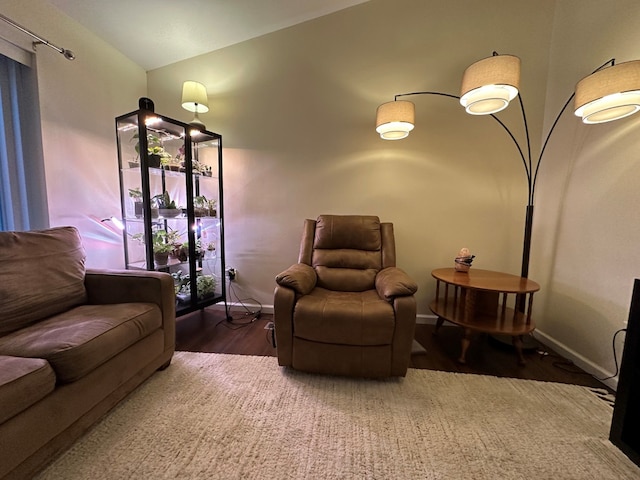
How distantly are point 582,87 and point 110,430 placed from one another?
309cm

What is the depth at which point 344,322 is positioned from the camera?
149 centimetres

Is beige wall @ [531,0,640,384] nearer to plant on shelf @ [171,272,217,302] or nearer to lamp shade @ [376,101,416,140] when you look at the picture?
lamp shade @ [376,101,416,140]

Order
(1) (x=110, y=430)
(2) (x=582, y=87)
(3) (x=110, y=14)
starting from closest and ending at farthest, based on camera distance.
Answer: (1) (x=110, y=430), (2) (x=582, y=87), (3) (x=110, y=14)

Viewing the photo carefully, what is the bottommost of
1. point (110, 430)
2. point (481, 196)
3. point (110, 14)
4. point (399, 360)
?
point (110, 430)

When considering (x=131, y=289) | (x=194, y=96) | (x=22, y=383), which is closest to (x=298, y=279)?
(x=131, y=289)

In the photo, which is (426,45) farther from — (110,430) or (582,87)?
(110,430)

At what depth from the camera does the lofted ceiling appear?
74.9 inches

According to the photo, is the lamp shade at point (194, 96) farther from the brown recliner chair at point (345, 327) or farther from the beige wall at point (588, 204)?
the beige wall at point (588, 204)

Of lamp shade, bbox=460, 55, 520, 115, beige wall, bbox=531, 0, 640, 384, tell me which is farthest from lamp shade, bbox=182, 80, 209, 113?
beige wall, bbox=531, 0, 640, 384

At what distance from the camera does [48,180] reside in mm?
1813

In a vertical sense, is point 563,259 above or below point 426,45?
below

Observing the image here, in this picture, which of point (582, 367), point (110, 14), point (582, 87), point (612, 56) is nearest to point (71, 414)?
point (110, 14)

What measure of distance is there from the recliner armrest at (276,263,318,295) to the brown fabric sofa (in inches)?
28.9

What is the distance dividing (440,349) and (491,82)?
184 cm
